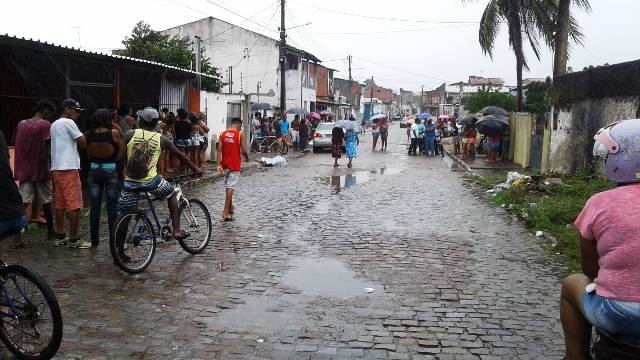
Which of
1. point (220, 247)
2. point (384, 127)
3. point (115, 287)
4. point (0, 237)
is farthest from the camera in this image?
point (384, 127)

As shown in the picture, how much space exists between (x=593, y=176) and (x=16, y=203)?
12.4 m

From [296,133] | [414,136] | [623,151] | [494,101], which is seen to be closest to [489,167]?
[414,136]

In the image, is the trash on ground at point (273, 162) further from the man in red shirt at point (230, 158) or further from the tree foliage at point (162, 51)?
the man in red shirt at point (230, 158)

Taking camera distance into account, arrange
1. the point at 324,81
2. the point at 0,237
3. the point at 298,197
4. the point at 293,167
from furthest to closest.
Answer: the point at 324,81 < the point at 293,167 < the point at 298,197 < the point at 0,237

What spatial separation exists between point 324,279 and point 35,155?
14.0 ft

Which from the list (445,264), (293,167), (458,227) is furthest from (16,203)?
(293,167)

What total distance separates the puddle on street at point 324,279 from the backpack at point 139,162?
2.02 metres

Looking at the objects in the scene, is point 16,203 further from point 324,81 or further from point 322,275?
point 324,81

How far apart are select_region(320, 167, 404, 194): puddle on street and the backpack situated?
25.5 ft

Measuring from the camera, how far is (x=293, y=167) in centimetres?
2128

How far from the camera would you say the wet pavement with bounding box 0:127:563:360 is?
4711mm

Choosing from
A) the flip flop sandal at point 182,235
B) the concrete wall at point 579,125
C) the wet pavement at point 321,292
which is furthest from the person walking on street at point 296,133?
the flip flop sandal at point 182,235

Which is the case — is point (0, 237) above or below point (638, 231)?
below

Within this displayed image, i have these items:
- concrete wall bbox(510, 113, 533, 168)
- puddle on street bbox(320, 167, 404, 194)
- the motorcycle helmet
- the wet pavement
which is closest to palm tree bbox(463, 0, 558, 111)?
concrete wall bbox(510, 113, 533, 168)
